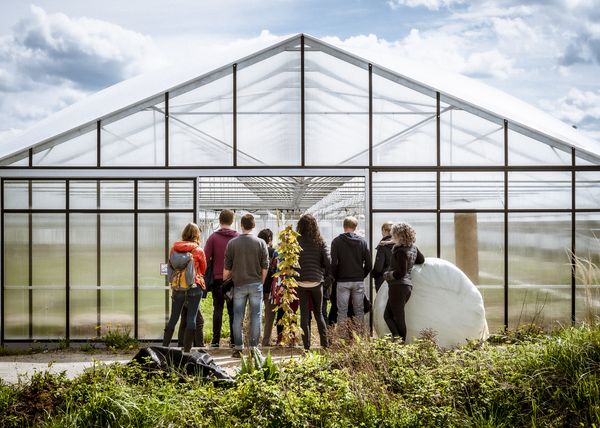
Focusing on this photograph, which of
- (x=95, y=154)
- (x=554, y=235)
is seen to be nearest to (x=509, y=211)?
(x=554, y=235)

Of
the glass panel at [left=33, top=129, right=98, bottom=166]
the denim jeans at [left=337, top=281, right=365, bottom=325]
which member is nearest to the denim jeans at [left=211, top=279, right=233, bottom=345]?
the denim jeans at [left=337, top=281, right=365, bottom=325]

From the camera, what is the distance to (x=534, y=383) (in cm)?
539

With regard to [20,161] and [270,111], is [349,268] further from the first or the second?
[20,161]

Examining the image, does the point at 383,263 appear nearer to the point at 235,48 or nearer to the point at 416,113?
the point at 416,113

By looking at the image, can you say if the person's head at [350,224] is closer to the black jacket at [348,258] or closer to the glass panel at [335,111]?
the black jacket at [348,258]

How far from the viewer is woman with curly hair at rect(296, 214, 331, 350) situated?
8289mm

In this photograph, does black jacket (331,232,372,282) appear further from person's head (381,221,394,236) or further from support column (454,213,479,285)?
support column (454,213,479,285)

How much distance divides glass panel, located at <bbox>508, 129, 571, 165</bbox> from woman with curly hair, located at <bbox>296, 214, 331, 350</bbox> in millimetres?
3250

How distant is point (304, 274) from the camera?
8.28 meters

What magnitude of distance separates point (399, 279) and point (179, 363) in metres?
2.91

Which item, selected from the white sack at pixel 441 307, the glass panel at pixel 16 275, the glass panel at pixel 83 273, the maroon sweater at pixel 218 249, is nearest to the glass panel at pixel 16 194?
the glass panel at pixel 16 275

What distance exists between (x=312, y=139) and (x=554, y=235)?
3.58 meters

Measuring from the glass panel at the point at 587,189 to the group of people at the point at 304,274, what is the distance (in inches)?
114

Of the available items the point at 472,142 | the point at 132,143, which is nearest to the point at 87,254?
the point at 132,143
